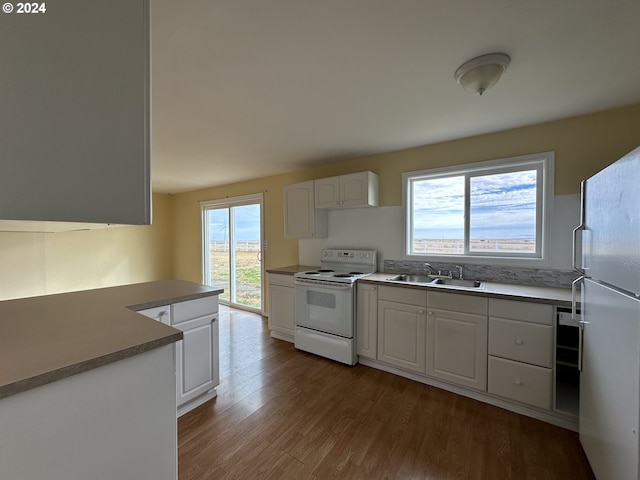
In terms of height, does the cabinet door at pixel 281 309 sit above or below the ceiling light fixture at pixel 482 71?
below

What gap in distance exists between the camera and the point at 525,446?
166 cm

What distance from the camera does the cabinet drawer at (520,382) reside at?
1834 millimetres

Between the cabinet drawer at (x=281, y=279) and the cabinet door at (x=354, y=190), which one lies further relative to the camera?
the cabinet drawer at (x=281, y=279)

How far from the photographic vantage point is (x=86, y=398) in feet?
2.71

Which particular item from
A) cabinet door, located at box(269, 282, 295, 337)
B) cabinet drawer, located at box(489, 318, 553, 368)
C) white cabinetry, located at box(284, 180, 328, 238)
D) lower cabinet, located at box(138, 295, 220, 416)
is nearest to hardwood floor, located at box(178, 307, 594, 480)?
lower cabinet, located at box(138, 295, 220, 416)

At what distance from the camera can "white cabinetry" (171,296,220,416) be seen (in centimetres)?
186

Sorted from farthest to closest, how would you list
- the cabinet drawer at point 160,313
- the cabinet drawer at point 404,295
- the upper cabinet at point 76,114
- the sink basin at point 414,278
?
the sink basin at point 414,278, the cabinet drawer at point 404,295, the cabinet drawer at point 160,313, the upper cabinet at point 76,114

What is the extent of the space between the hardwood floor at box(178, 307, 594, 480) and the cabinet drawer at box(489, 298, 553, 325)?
0.74 m

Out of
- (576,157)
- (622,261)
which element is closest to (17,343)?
(622,261)

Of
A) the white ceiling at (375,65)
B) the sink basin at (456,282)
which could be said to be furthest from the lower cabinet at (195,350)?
the sink basin at (456,282)

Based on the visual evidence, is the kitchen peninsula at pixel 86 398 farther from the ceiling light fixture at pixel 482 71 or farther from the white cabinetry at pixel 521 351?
the white cabinetry at pixel 521 351

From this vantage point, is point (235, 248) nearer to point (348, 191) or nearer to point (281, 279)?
point (281, 279)

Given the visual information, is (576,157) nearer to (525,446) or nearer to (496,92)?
(496,92)

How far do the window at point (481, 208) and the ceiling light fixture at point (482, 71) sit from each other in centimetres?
117
